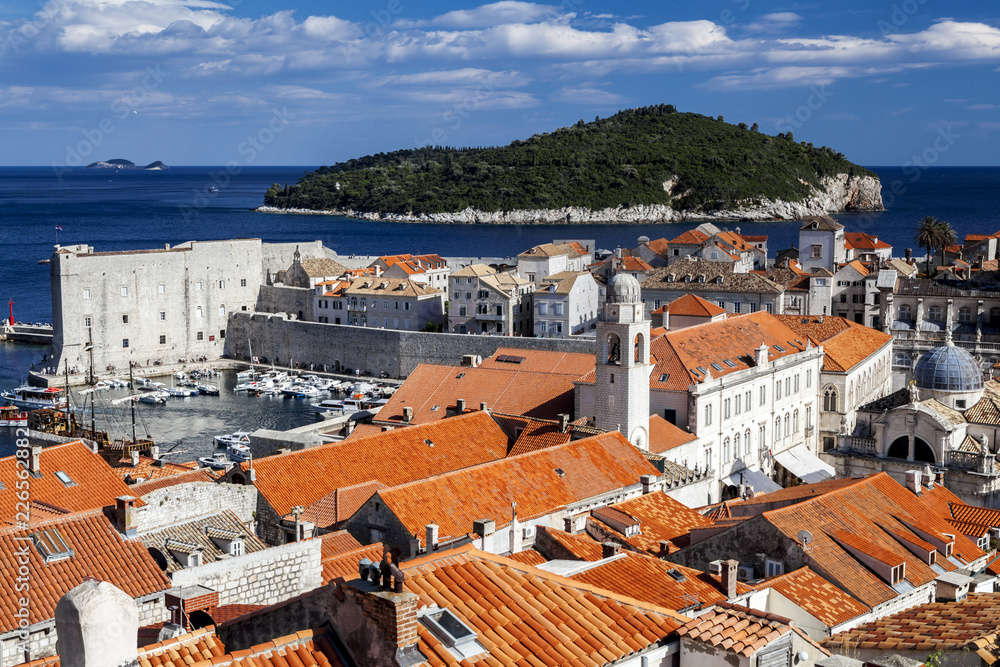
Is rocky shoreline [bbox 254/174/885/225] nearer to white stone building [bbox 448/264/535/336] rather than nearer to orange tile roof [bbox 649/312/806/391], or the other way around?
white stone building [bbox 448/264/535/336]

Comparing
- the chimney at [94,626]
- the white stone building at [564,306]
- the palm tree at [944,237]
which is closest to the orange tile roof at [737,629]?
the chimney at [94,626]

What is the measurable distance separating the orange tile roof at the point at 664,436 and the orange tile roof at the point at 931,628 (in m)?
15.1

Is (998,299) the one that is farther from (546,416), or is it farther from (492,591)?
(492,591)

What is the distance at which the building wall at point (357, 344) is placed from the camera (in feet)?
187

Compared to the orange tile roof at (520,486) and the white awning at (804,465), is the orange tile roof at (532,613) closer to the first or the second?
the orange tile roof at (520,486)

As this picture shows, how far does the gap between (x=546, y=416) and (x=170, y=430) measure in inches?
1027

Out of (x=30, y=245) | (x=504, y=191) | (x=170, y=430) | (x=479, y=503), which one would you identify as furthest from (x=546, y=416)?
(x=504, y=191)

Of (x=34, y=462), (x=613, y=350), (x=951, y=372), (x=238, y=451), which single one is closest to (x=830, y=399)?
(x=951, y=372)

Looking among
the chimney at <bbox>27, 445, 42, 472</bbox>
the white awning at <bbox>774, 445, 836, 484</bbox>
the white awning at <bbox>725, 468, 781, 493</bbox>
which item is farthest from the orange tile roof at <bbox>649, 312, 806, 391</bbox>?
the chimney at <bbox>27, 445, 42, 472</bbox>

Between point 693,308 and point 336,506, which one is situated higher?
point 693,308

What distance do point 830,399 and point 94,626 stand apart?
3534 cm

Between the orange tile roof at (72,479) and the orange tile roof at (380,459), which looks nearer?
the orange tile roof at (72,479)

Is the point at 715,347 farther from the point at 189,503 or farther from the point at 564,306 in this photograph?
the point at 564,306

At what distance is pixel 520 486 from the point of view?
21.4 m
